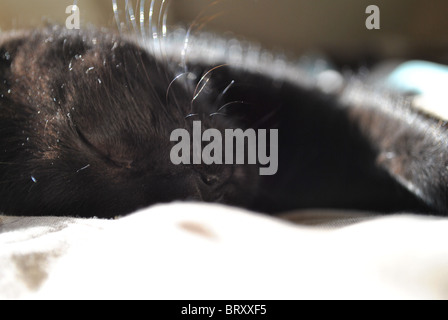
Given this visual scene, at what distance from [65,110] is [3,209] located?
14 cm

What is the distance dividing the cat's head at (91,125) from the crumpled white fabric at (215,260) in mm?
60

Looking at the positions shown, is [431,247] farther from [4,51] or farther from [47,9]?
[47,9]

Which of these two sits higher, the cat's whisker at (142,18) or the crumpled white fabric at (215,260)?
the cat's whisker at (142,18)

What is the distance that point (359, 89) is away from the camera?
0.73m

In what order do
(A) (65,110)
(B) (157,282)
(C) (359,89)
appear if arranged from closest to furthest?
1. (B) (157,282)
2. (A) (65,110)
3. (C) (359,89)

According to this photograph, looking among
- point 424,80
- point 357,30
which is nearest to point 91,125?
point 424,80

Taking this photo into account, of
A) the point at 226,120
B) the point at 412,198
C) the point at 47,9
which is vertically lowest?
Answer: the point at 412,198

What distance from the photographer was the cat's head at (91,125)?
379mm

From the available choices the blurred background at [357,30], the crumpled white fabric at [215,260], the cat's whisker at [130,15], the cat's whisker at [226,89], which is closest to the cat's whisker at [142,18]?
the cat's whisker at [130,15]

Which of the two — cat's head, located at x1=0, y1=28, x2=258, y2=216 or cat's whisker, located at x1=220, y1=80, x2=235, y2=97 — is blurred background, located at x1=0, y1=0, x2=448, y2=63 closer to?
cat's whisker, located at x1=220, y1=80, x2=235, y2=97

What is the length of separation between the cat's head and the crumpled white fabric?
6cm

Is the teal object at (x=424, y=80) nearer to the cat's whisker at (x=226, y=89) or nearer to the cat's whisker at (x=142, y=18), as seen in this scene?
the cat's whisker at (x=226, y=89)

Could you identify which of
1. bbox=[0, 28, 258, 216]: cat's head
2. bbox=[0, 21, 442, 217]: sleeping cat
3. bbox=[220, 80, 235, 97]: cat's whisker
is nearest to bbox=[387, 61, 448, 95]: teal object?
bbox=[0, 21, 442, 217]: sleeping cat

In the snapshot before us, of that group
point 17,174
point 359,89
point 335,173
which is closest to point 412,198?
point 335,173
